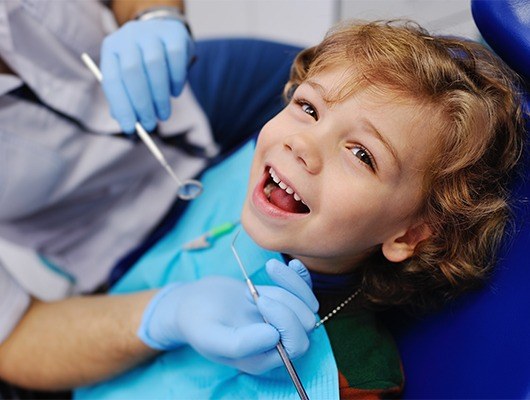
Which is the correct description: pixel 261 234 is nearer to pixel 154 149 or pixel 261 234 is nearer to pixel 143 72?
pixel 154 149

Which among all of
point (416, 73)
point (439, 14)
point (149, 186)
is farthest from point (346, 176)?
point (149, 186)

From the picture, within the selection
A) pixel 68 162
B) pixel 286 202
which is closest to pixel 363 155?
pixel 286 202

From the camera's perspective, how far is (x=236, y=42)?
1.41m

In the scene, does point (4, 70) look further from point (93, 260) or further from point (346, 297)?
point (346, 297)

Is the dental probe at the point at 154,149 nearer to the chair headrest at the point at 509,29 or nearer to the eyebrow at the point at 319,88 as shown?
the eyebrow at the point at 319,88

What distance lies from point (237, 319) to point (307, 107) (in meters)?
0.33

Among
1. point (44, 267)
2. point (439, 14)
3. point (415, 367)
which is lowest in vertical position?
point (44, 267)

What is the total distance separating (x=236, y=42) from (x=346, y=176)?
737 millimetres

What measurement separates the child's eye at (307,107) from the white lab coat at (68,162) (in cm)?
47

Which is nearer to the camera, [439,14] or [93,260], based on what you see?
[439,14]

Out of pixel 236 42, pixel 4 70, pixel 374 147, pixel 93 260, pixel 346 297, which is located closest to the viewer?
pixel 374 147

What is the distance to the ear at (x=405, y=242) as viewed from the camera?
0.86 meters

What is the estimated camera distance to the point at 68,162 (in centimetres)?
114

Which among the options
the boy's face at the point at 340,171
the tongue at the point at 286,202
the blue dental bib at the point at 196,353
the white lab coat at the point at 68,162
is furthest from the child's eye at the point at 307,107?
the white lab coat at the point at 68,162
